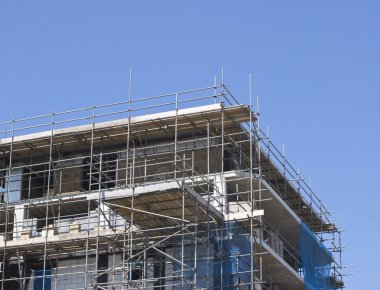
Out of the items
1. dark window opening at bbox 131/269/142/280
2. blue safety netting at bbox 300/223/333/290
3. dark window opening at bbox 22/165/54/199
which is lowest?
dark window opening at bbox 131/269/142/280

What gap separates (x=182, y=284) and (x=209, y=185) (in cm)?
420

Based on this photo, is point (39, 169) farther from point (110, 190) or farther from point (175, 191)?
point (175, 191)

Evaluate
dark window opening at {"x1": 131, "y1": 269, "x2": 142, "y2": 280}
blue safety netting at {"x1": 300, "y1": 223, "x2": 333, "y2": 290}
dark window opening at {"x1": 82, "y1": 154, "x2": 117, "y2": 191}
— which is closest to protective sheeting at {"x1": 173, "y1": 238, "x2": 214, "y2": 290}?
dark window opening at {"x1": 131, "y1": 269, "x2": 142, "y2": 280}

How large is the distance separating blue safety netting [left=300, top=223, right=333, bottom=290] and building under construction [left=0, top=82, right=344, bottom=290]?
50 millimetres

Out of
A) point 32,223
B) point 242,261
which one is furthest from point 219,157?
point 32,223

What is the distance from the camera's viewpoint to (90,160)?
1729 inches

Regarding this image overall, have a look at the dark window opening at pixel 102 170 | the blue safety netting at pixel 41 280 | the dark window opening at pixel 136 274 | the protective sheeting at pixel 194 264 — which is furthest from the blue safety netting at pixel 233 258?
the blue safety netting at pixel 41 280

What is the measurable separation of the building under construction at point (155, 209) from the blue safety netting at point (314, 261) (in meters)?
0.05

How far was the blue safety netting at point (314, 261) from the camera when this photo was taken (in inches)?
1770

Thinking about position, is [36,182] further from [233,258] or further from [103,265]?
[233,258]

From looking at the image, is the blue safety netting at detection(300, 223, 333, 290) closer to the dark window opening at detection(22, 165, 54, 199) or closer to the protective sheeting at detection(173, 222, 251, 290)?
the protective sheeting at detection(173, 222, 251, 290)

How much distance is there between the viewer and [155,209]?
129 feet

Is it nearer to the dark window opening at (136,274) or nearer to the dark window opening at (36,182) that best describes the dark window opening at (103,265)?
the dark window opening at (136,274)

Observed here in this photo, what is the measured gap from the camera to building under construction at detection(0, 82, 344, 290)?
39281 millimetres
